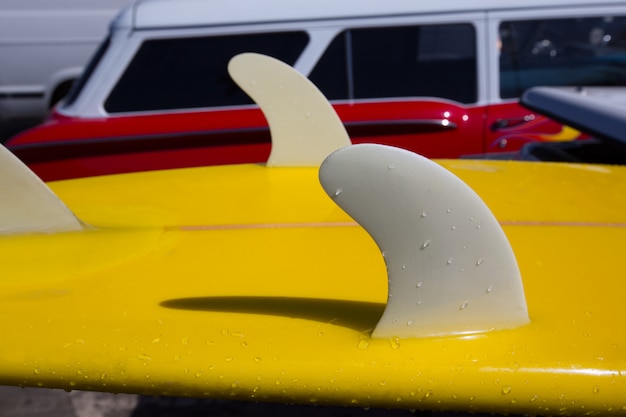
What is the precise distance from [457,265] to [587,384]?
0.26 m

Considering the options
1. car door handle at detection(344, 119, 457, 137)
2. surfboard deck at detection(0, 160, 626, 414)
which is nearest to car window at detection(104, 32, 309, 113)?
car door handle at detection(344, 119, 457, 137)

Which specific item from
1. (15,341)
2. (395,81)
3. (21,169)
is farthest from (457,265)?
(395,81)

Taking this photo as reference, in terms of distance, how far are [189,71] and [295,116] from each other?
6.99ft

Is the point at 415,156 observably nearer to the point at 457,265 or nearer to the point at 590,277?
the point at 457,265

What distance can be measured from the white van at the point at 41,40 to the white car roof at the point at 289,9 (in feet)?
13.3

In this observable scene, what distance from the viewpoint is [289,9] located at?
420 centimetres

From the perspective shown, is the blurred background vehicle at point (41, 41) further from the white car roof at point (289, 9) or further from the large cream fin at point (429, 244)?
the large cream fin at point (429, 244)

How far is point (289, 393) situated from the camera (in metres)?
1.16

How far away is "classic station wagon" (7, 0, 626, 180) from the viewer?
4.05 metres

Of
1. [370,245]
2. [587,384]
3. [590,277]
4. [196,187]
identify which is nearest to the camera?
[587,384]

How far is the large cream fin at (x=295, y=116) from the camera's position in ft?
7.13

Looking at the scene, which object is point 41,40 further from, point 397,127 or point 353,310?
point 353,310

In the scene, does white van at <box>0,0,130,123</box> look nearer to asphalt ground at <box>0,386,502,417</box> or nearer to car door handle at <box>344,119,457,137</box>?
car door handle at <box>344,119,457,137</box>

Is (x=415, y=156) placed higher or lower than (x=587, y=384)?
higher
